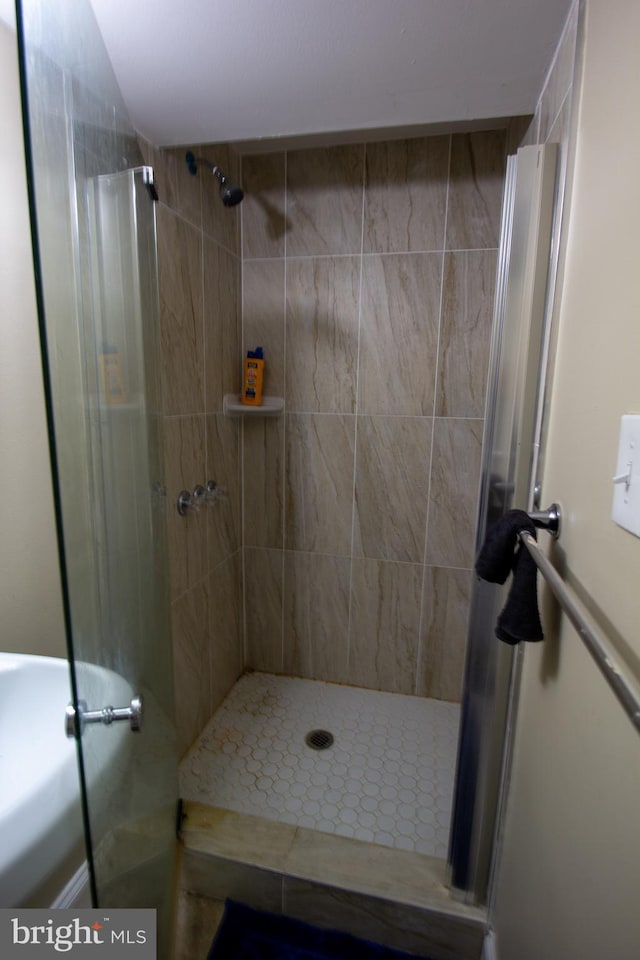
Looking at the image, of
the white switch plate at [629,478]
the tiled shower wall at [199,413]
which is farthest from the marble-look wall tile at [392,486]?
the white switch plate at [629,478]

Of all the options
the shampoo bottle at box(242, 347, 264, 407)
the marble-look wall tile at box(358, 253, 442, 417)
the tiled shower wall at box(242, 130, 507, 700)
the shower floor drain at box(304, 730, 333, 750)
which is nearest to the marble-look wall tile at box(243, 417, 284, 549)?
the tiled shower wall at box(242, 130, 507, 700)

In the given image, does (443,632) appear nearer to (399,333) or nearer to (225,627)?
(225,627)

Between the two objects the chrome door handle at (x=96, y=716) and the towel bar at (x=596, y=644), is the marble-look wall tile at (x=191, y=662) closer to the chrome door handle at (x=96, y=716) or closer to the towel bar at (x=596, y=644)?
the chrome door handle at (x=96, y=716)

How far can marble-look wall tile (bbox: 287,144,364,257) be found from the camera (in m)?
1.71

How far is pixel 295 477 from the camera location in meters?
1.93

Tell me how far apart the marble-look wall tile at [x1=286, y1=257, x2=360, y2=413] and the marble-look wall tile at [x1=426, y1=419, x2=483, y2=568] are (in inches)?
15.8

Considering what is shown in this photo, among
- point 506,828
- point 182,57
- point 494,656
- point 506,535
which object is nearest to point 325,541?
point 494,656

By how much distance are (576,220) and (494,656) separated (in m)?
0.84

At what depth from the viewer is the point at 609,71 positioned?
60cm

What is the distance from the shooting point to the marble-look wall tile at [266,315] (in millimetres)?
1835

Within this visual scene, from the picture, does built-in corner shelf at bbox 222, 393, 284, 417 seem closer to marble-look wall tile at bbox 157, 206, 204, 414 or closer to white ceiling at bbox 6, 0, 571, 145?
marble-look wall tile at bbox 157, 206, 204, 414

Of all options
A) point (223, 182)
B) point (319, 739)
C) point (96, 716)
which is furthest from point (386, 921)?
point (223, 182)

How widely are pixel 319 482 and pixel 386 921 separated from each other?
1337mm

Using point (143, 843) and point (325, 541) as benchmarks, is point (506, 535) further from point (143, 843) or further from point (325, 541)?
point (325, 541)
